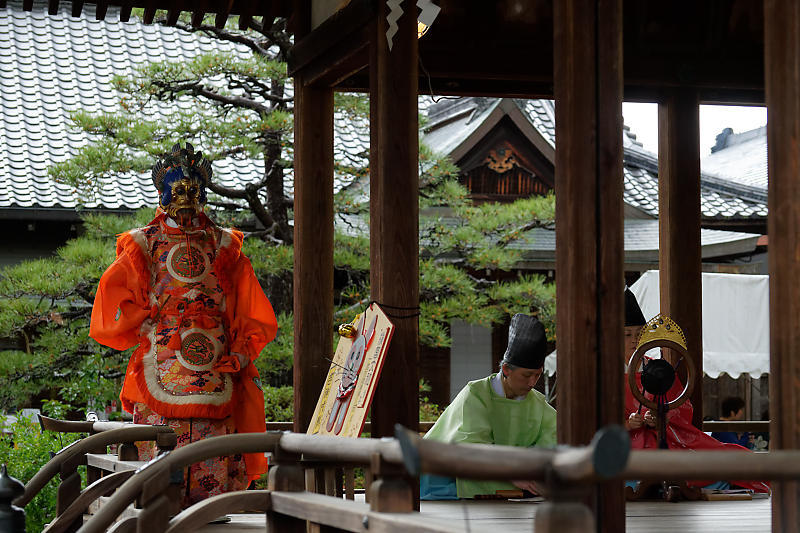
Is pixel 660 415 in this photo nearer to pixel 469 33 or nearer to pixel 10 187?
pixel 469 33

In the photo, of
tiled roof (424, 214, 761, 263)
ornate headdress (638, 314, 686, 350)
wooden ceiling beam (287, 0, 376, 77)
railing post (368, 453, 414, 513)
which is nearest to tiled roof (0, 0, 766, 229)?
tiled roof (424, 214, 761, 263)

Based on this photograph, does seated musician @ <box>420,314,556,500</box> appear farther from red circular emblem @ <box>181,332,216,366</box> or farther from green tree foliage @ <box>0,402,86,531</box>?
green tree foliage @ <box>0,402,86,531</box>

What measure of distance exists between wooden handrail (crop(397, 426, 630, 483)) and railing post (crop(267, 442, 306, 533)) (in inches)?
67.8

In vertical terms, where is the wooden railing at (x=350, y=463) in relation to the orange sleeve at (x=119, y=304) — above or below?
below

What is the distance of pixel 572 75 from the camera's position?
3.43 meters

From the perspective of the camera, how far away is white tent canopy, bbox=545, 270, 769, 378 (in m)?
12.5

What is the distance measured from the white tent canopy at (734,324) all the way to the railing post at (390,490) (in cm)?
925

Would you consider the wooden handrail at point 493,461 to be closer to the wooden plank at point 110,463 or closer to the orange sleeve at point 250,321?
the wooden plank at point 110,463

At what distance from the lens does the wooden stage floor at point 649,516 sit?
14.8 ft

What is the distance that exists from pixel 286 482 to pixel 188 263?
190 centimetres

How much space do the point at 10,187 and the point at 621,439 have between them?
440 inches

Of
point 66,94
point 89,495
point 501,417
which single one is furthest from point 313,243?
point 66,94

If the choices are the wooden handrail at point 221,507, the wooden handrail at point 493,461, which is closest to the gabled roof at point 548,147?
the wooden handrail at point 221,507

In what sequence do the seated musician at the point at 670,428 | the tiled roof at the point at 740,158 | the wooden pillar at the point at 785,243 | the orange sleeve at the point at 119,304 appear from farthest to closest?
the tiled roof at the point at 740,158, the orange sleeve at the point at 119,304, the seated musician at the point at 670,428, the wooden pillar at the point at 785,243
